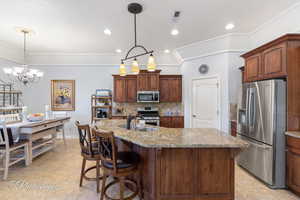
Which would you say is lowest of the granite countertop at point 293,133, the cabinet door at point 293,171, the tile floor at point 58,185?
the tile floor at point 58,185

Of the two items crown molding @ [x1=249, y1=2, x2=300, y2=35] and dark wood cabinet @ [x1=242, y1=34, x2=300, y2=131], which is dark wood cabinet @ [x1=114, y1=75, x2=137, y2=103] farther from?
dark wood cabinet @ [x1=242, y1=34, x2=300, y2=131]

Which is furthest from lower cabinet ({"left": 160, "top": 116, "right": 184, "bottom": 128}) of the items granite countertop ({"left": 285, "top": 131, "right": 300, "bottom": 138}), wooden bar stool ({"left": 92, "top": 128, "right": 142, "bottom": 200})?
wooden bar stool ({"left": 92, "top": 128, "right": 142, "bottom": 200})

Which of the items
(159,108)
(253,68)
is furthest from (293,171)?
(159,108)

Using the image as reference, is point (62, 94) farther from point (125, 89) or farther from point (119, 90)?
point (125, 89)

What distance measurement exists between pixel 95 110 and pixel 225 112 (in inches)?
164

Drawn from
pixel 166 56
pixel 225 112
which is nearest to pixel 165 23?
pixel 166 56

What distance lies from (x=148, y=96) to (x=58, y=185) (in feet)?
11.0

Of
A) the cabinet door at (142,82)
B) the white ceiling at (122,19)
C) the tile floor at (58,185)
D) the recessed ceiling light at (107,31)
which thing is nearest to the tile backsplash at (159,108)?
the cabinet door at (142,82)

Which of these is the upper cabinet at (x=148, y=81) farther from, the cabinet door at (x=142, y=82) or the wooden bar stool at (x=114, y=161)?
the wooden bar stool at (x=114, y=161)

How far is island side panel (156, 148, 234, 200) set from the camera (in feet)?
6.56

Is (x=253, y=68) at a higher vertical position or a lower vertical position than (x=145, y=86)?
higher

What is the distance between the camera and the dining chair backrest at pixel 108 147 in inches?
73.5

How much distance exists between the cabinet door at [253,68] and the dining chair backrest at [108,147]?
2854mm

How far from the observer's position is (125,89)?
5.32 meters
